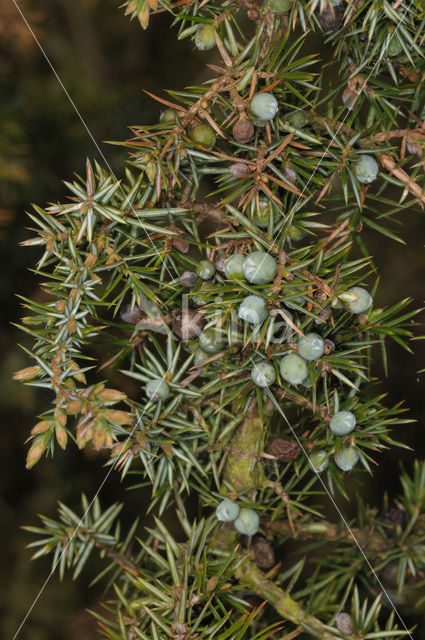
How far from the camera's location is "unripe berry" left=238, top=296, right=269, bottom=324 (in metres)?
0.43

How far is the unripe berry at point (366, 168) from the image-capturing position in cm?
50

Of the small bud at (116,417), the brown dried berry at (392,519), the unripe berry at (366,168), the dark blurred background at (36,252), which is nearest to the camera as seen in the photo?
the small bud at (116,417)

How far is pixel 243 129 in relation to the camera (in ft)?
1.47

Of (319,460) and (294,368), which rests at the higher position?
(294,368)

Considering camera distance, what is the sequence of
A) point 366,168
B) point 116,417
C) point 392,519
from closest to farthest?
point 116,417
point 366,168
point 392,519

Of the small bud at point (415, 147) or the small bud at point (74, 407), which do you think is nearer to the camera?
the small bud at point (74, 407)

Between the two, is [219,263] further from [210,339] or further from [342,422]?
[342,422]

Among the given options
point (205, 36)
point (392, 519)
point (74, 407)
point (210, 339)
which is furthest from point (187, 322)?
point (392, 519)

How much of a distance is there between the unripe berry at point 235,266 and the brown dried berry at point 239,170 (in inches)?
2.6

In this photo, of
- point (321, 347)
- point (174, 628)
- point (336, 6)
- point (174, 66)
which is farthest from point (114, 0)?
point (174, 628)

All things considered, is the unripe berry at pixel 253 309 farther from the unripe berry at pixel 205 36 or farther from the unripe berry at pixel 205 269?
the unripe berry at pixel 205 36

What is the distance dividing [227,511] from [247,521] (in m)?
0.02

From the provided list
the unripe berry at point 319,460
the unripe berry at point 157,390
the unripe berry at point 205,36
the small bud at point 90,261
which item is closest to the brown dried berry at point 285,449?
the unripe berry at point 319,460

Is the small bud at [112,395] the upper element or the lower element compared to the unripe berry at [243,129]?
lower
